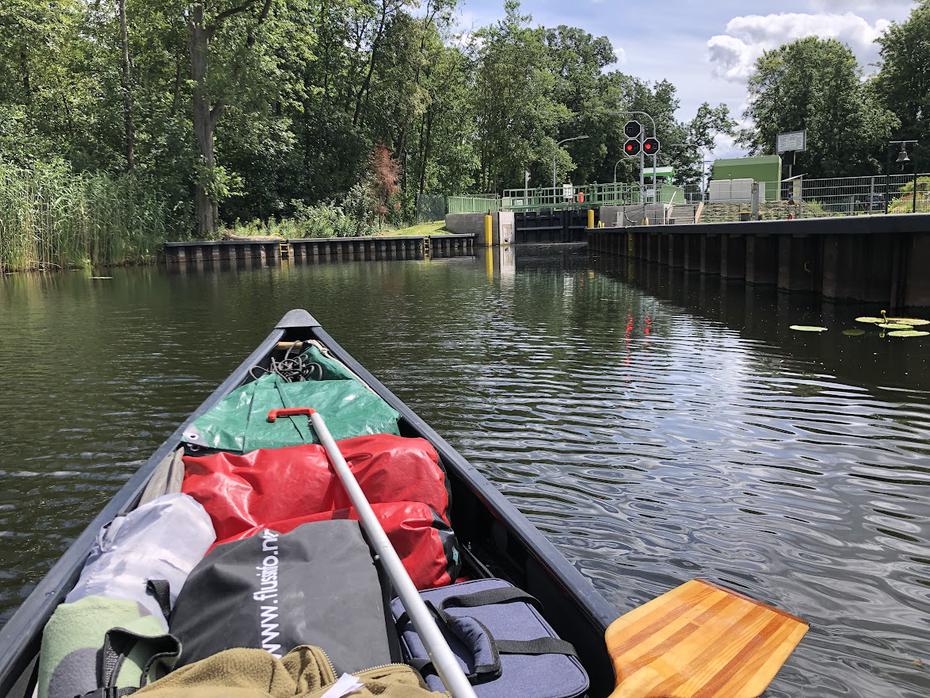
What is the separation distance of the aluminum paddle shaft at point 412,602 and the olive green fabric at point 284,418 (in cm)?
88

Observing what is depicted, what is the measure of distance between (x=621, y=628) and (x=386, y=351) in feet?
23.3

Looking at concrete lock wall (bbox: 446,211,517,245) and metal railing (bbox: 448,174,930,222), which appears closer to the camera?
metal railing (bbox: 448,174,930,222)

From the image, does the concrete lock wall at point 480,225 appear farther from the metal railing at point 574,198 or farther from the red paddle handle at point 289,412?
the red paddle handle at point 289,412

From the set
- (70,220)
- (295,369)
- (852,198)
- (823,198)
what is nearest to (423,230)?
(70,220)

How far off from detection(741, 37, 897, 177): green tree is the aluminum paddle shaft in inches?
1981

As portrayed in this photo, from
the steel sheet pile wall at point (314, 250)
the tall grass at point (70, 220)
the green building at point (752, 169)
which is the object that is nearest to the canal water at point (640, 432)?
the tall grass at point (70, 220)

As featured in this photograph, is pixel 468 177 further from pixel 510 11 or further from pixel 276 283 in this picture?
pixel 276 283

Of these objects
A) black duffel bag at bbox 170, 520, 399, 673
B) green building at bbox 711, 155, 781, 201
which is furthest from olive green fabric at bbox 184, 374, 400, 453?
green building at bbox 711, 155, 781, 201

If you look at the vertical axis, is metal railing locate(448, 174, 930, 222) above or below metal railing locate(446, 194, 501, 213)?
below

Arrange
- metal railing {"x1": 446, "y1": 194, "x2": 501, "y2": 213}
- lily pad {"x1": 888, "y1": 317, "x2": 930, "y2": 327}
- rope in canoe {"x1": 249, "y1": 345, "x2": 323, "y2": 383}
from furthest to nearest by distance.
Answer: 1. metal railing {"x1": 446, "y1": 194, "x2": 501, "y2": 213}
2. lily pad {"x1": 888, "y1": 317, "x2": 930, "y2": 327}
3. rope in canoe {"x1": 249, "y1": 345, "x2": 323, "y2": 383}

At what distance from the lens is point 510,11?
150 feet

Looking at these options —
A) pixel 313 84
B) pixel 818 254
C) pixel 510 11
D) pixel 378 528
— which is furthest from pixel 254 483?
pixel 510 11

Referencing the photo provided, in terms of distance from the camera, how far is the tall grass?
19578 millimetres

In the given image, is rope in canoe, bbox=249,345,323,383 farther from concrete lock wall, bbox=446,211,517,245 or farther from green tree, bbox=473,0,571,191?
green tree, bbox=473,0,571,191
